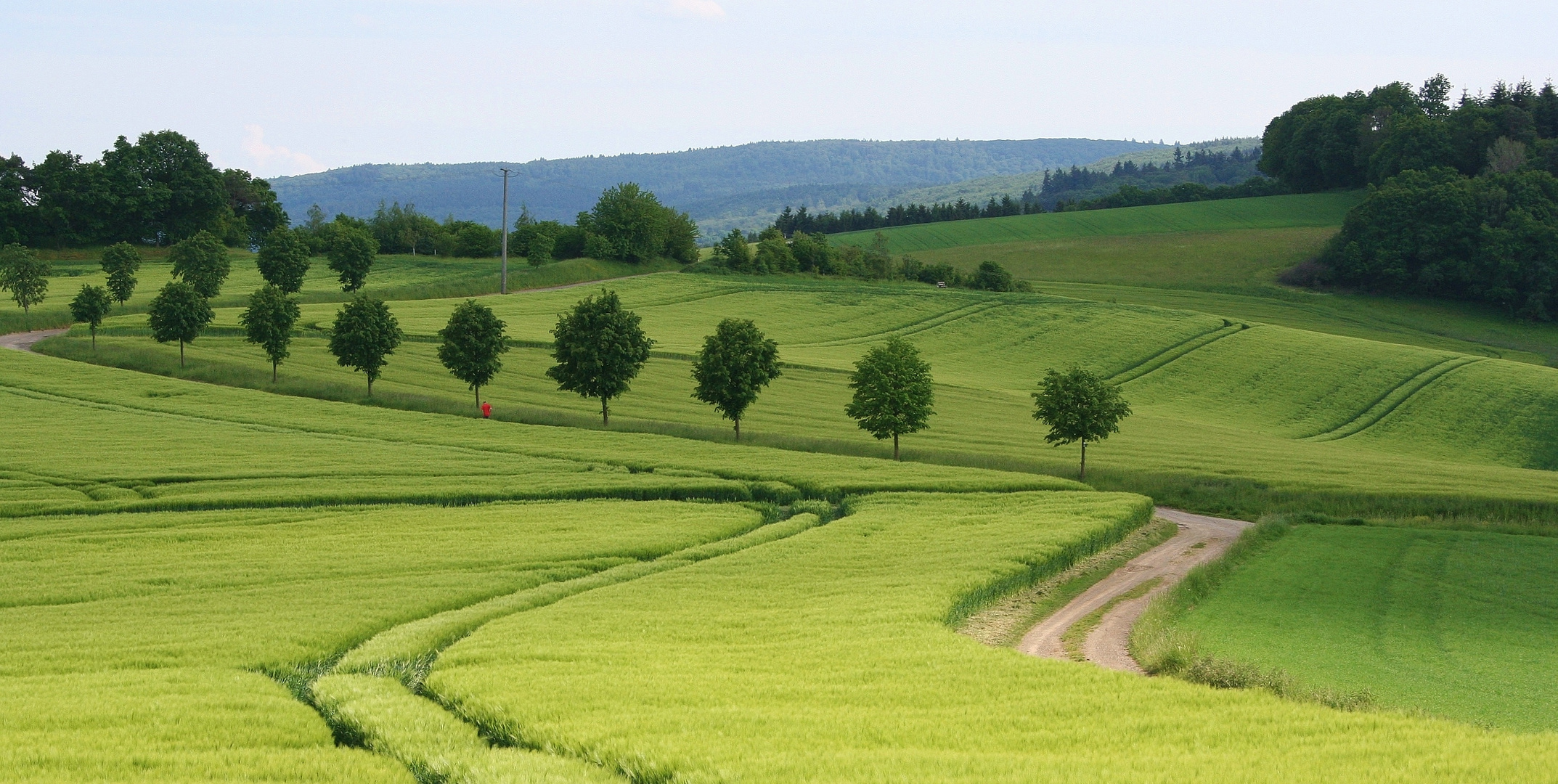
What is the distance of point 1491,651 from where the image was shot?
933 inches

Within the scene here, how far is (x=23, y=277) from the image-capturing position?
8069cm

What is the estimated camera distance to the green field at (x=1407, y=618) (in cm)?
2023

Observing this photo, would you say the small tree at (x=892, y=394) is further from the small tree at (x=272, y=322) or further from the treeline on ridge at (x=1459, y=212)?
the treeline on ridge at (x=1459, y=212)

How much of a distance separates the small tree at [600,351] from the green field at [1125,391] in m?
1.85

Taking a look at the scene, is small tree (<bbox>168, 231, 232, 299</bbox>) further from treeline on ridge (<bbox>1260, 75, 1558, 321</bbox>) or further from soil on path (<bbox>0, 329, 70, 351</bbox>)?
treeline on ridge (<bbox>1260, 75, 1558, 321</bbox>)

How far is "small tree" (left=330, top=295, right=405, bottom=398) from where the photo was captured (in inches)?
2451

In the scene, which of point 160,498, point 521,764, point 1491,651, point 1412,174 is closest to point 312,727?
point 521,764

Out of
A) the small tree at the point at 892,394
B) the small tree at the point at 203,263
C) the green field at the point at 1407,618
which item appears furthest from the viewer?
the small tree at the point at 203,263

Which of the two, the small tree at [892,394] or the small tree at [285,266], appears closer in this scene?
the small tree at [892,394]

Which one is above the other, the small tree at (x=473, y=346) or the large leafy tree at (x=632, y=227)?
the large leafy tree at (x=632, y=227)

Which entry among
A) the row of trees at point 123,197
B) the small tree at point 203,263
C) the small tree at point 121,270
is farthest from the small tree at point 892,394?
the row of trees at point 123,197

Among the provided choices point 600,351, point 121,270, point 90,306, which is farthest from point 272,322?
point 121,270

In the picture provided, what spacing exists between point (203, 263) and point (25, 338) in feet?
64.0

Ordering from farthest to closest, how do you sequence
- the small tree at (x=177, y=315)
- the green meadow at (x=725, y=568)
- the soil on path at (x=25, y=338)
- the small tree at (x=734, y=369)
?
1. the soil on path at (x=25, y=338)
2. the small tree at (x=177, y=315)
3. the small tree at (x=734, y=369)
4. the green meadow at (x=725, y=568)
